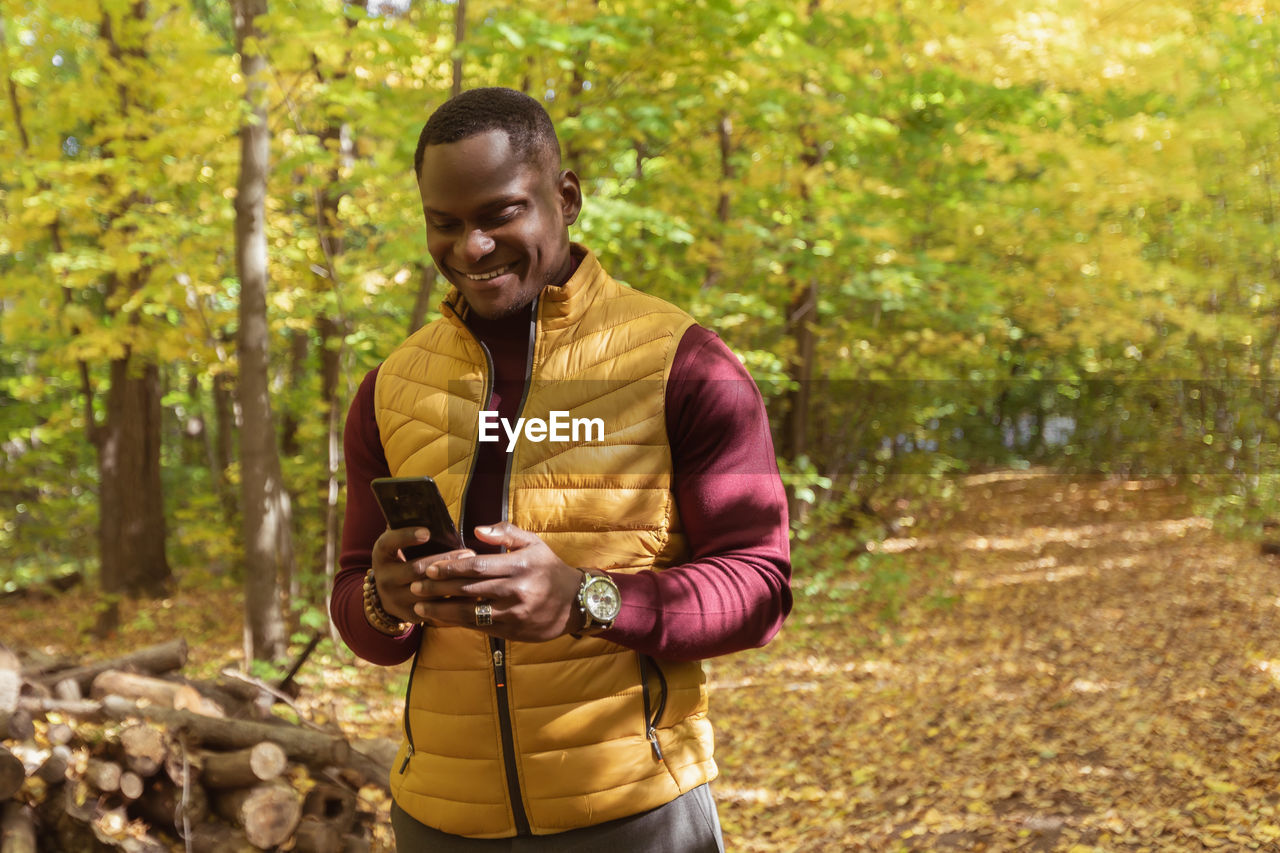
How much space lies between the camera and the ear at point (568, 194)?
155 centimetres

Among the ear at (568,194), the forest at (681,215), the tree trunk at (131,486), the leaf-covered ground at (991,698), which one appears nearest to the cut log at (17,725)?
the leaf-covered ground at (991,698)

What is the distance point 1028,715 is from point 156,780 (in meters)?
5.88

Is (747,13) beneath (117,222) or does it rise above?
above

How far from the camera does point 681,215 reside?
881 cm

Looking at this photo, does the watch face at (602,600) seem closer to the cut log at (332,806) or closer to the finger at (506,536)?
the finger at (506,536)

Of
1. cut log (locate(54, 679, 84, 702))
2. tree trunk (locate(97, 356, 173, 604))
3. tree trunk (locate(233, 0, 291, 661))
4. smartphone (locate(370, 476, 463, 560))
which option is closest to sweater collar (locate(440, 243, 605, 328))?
smartphone (locate(370, 476, 463, 560))

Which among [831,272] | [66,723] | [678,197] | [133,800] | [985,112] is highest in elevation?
[985,112]

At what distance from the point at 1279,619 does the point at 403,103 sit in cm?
895

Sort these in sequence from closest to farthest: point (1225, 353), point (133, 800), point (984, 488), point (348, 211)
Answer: point (133, 800) → point (348, 211) → point (1225, 353) → point (984, 488)

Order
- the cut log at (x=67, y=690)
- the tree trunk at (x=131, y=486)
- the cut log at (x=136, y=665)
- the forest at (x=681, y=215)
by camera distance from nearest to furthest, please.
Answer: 1. the cut log at (x=67, y=690)
2. the cut log at (x=136, y=665)
3. the forest at (x=681, y=215)
4. the tree trunk at (x=131, y=486)

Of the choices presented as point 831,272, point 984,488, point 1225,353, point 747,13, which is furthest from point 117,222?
point 984,488

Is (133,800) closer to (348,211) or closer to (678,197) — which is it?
(348,211)

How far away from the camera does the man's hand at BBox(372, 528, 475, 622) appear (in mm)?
1225

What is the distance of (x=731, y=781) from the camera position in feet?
20.8
